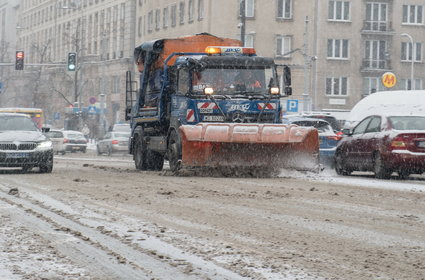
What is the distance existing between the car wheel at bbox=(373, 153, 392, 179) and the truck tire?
6.09 metres

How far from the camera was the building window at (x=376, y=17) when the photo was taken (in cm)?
7281

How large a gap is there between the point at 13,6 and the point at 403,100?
101m

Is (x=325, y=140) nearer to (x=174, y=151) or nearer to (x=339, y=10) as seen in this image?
(x=174, y=151)

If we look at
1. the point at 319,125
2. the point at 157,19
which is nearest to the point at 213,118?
the point at 319,125

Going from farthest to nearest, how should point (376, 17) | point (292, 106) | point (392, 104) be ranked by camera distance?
1. point (376, 17)
2. point (292, 106)
3. point (392, 104)

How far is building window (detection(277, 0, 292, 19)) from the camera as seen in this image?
71688 mm

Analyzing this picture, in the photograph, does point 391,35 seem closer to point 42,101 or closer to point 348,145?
point 42,101

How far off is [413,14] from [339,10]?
5.99m

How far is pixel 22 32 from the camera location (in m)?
119

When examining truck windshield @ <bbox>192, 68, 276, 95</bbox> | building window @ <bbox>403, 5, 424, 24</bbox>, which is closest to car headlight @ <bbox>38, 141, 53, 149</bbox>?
truck windshield @ <bbox>192, 68, 276, 95</bbox>

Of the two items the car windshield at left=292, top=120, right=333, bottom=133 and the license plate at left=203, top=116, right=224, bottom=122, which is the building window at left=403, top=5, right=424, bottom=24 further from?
the license plate at left=203, top=116, right=224, bottom=122

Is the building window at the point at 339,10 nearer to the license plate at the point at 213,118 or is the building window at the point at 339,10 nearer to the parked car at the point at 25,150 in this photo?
the parked car at the point at 25,150

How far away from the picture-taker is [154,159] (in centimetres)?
2423

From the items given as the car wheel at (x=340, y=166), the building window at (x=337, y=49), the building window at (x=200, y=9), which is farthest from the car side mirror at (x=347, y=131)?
the building window at (x=337, y=49)
